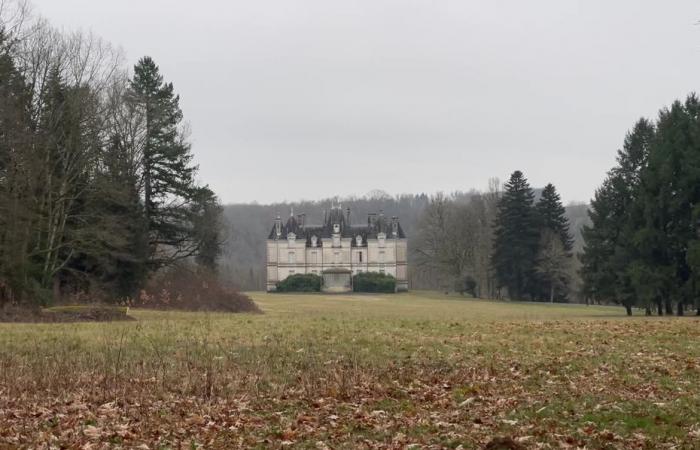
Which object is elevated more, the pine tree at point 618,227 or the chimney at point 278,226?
the chimney at point 278,226

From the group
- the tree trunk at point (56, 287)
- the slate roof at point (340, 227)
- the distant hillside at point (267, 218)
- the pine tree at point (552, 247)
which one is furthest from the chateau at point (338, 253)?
the tree trunk at point (56, 287)

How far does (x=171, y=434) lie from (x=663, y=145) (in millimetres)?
38400

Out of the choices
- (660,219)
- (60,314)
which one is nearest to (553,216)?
(660,219)

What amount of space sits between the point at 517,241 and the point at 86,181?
1846 inches

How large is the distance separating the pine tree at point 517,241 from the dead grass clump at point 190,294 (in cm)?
3702

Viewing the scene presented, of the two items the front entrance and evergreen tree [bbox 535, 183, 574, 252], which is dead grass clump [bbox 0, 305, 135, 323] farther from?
the front entrance

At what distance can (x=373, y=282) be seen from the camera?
89500 mm

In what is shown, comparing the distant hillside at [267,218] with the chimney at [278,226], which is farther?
the distant hillside at [267,218]

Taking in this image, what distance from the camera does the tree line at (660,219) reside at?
39.5 metres

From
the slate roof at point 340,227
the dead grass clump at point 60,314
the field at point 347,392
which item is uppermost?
the slate roof at point 340,227

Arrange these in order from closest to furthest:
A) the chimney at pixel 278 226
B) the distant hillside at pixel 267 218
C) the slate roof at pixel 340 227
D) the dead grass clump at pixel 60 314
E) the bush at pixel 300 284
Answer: the dead grass clump at pixel 60 314 < the bush at pixel 300 284 < the slate roof at pixel 340 227 < the chimney at pixel 278 226 < the distant hillside at pixel 267 218

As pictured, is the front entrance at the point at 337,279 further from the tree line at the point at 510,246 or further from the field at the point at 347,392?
the field at the point at 347,392

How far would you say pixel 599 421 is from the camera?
8.63 meters

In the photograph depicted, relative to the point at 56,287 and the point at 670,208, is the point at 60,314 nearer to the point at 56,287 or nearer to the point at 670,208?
the point at 56,287
